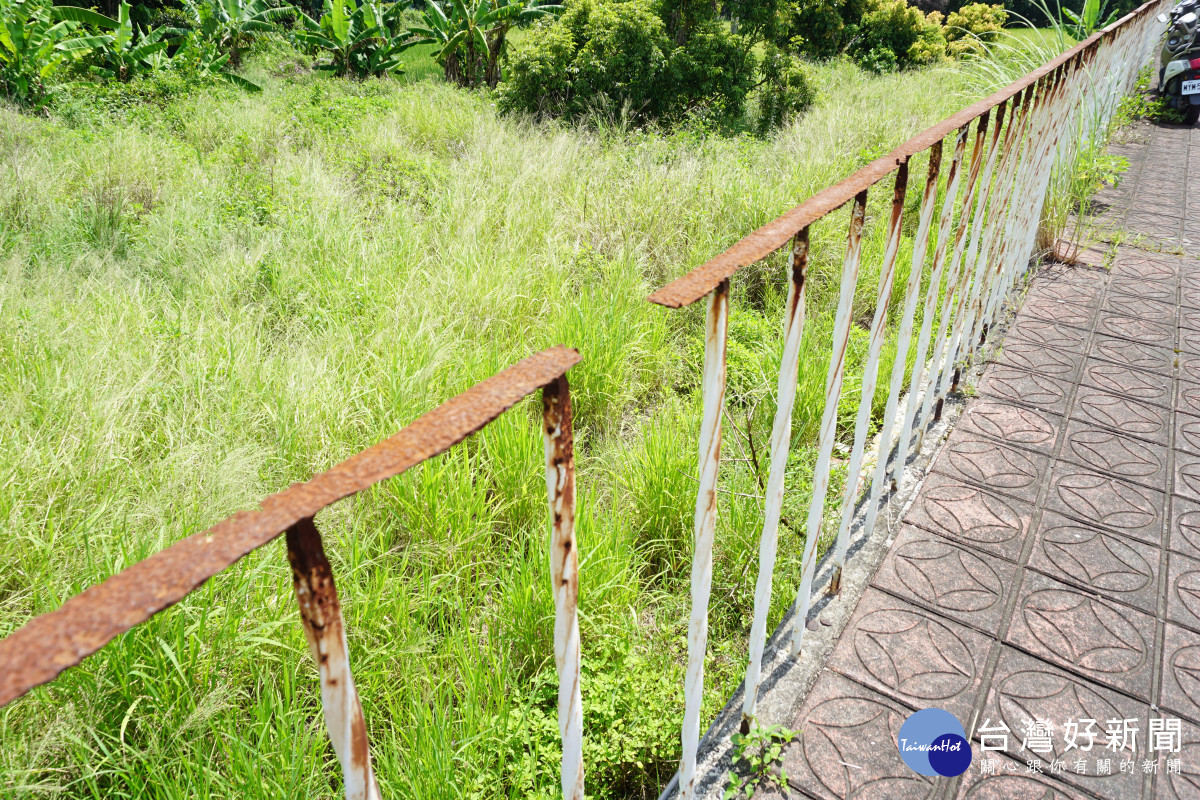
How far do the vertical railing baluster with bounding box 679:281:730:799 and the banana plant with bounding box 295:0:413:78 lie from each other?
43.6 feet

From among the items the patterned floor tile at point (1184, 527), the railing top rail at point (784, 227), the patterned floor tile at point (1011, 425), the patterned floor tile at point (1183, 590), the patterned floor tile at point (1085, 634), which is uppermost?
the railing top rail at point (784, 227)

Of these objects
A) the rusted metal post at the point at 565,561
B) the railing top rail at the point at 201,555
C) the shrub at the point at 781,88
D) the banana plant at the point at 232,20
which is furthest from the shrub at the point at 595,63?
the railing top rail at the point at 201,555

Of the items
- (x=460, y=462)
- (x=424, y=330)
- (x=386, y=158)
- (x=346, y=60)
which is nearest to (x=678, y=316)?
(x=424, y=330)

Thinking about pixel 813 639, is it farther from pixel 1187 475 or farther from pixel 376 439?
pixel 376 439

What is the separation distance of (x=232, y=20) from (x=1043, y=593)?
1532 centimetres

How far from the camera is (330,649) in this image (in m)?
0.63

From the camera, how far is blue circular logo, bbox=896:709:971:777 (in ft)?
5.00

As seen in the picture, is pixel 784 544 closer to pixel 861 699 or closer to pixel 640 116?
pixel 861 699

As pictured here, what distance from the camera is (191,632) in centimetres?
178

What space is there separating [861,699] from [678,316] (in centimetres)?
265

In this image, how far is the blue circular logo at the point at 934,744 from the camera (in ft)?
5.00

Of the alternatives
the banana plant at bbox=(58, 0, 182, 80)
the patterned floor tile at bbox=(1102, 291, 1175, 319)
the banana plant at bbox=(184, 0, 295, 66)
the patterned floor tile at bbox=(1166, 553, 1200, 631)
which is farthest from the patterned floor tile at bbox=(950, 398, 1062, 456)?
the banana plant at bbox=(184, 0, 295, 66)

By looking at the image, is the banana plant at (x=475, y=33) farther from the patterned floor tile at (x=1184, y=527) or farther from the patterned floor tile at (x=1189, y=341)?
the patterned floor tile at (x=1184, y=527)

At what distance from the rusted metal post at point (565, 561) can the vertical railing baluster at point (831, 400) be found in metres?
0.76
